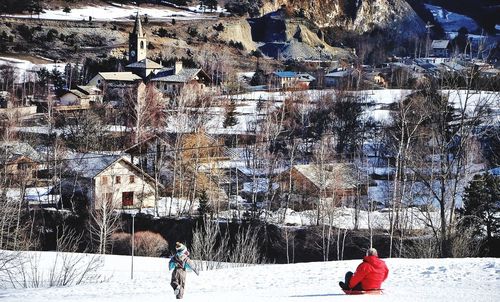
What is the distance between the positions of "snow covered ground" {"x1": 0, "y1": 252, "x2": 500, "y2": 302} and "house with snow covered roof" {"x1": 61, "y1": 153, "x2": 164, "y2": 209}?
45.1 ft

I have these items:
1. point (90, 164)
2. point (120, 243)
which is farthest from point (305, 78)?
point (120, 243)

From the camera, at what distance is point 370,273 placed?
27.0 feet

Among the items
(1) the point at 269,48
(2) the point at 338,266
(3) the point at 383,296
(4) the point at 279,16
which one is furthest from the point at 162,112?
(4) the point at 279,16

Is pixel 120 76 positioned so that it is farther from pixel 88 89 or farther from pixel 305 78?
pixel 305 78

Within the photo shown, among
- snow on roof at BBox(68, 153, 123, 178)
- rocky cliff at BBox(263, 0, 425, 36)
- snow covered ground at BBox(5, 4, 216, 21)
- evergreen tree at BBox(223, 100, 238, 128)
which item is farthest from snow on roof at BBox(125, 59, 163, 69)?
rocky cliff at BBox(263, 0, 425, 36)

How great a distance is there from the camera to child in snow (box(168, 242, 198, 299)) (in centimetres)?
881

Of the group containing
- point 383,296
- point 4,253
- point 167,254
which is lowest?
point 167,254

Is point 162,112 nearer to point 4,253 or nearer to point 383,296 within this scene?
point 4,253

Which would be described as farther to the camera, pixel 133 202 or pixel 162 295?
pixel 133 202

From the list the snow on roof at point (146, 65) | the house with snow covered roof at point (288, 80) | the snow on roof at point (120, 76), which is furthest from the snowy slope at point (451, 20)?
the snow on roof at point (120, 76)

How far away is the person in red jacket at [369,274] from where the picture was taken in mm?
8039

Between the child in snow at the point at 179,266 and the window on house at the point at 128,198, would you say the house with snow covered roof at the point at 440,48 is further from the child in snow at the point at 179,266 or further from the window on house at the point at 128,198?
the child in snow at the point at 179,266

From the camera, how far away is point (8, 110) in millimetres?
35625

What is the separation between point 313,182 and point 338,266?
13360 millimetres
